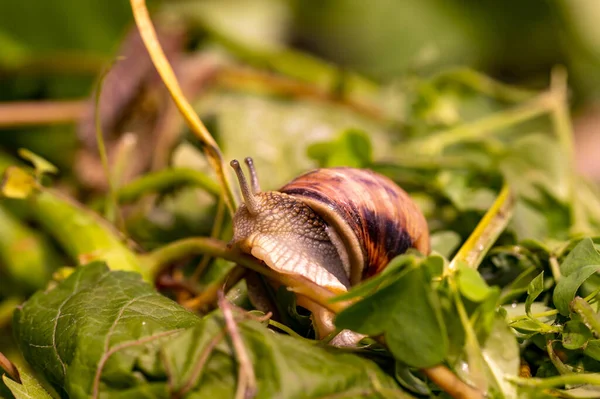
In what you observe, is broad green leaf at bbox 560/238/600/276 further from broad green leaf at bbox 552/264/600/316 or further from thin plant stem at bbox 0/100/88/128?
thin plant stem at bbox 0/100/88/128

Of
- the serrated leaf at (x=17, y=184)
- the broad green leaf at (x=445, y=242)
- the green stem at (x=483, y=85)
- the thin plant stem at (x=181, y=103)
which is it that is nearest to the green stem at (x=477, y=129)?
the green stem at (x=483, y=85)

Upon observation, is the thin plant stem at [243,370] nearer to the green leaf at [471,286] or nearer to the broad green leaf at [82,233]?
the green leaf at [471,286]

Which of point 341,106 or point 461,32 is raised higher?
point 461,32

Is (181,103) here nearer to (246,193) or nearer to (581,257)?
(246,193)

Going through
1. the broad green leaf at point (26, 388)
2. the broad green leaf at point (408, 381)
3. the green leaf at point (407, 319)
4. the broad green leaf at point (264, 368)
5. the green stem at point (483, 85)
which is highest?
the green stem at point (483, 85)

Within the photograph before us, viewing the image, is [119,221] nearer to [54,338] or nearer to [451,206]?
[54,338]

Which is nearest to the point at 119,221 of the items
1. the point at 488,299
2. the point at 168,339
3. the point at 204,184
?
the point at 204,184
